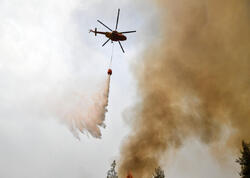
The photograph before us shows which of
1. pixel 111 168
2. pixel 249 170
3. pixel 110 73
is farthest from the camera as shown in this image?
pixel 111 168

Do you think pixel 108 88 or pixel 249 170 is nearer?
pixel 249 170

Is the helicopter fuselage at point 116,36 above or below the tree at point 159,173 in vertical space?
above

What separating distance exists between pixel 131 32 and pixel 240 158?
26.4m

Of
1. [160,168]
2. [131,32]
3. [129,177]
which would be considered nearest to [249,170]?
[160,168]

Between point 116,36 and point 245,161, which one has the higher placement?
point 116,36

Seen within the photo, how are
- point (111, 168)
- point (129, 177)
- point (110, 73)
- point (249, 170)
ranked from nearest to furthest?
point (249, 170)
point (110, 73)
point (129, 177)
point (111, 168)

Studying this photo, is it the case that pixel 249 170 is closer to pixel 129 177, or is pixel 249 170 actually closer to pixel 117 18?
pixel 129 177

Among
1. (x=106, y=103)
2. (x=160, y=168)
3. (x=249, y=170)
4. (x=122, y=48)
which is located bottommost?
(x=249, y=170)

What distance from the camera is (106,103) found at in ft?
150

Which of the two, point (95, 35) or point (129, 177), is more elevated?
point (95, 35)

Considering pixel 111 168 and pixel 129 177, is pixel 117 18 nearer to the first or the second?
pixel 129 177

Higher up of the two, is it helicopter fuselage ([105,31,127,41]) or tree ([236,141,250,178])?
helicopter fuselage ([105,31,127,41])

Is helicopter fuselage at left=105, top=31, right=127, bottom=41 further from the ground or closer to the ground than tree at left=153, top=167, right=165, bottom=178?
further from the ground

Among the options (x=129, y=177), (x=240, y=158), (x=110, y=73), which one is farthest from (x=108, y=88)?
(x=240, y=158)
